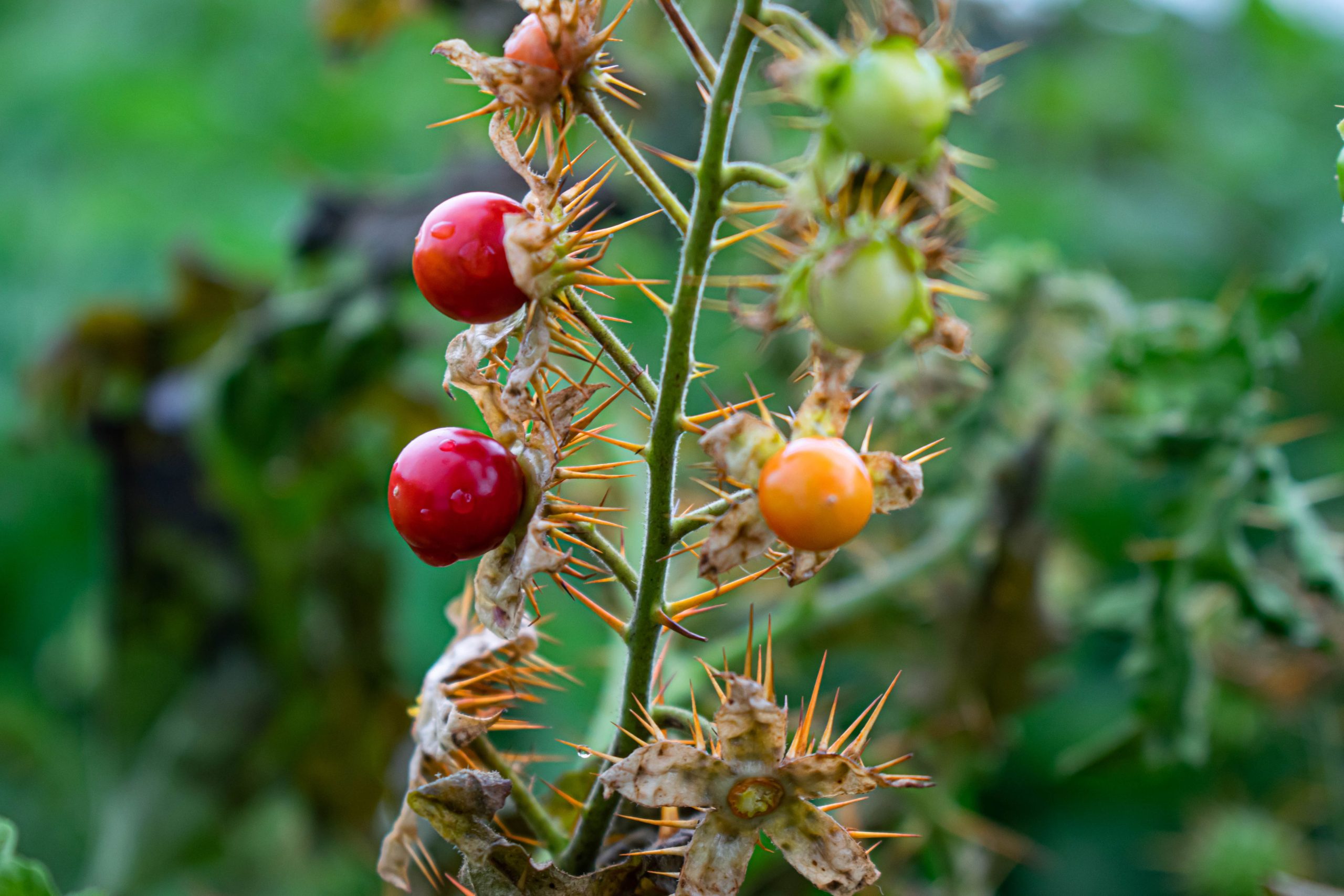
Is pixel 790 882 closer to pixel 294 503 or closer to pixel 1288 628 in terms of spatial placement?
pixel 1288 628

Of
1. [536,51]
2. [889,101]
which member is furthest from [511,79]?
[889,101]

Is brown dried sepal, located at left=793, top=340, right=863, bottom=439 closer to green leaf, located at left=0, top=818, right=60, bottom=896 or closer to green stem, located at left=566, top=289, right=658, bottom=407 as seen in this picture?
green stem, located at left=566, top=289, right=658, bottom=407

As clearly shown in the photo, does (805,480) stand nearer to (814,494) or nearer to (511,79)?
(814,494)

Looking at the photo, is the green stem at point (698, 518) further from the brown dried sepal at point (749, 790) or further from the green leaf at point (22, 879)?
the green leaf at point (22, 879)

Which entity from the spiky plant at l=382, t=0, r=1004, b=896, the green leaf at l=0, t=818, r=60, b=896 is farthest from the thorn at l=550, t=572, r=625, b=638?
the green leaf at l=0, t=818, r=60, b=896

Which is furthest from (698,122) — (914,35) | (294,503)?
(914,35)

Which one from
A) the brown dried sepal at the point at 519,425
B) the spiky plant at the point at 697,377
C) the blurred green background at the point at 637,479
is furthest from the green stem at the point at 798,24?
the blurred green background at the point at 637,479
